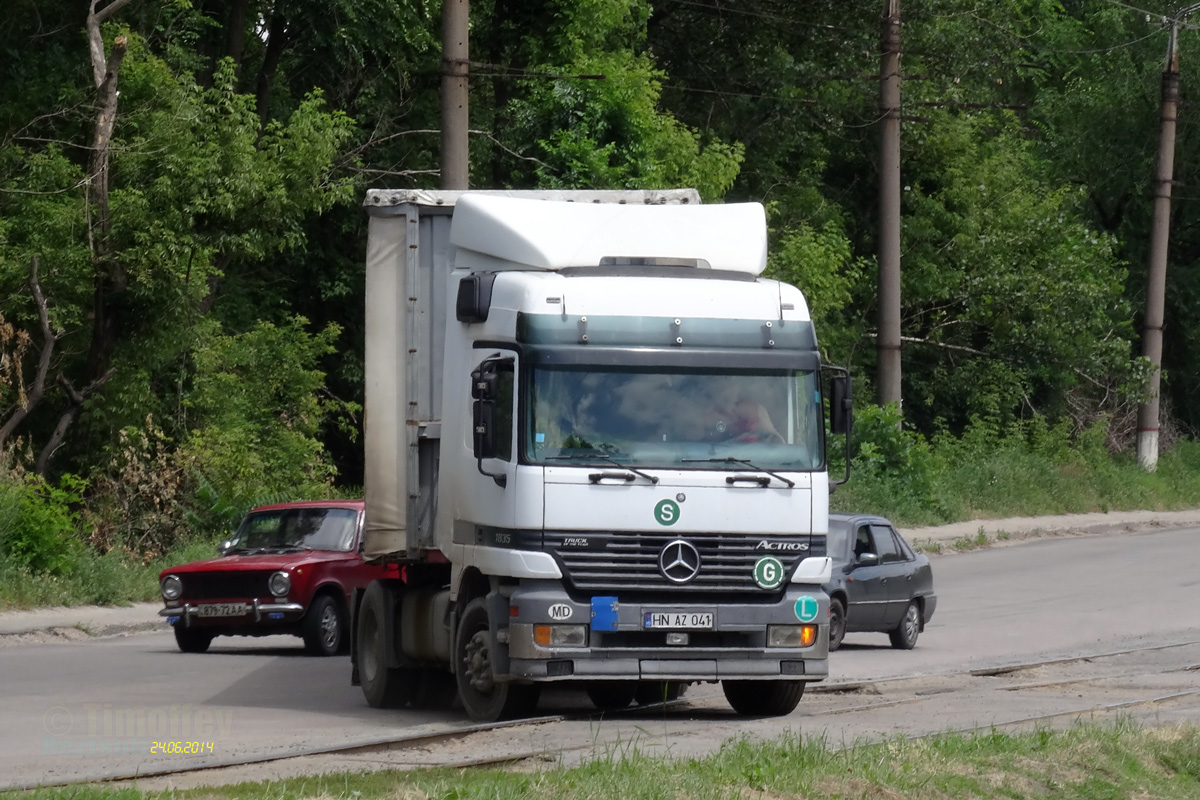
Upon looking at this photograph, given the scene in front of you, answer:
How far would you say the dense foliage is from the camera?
23906mm

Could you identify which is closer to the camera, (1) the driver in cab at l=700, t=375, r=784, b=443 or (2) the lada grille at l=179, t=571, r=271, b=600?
(1) the driver in cab at l=700, t=375, r=784, b=443

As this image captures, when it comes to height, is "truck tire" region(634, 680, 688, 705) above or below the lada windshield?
below

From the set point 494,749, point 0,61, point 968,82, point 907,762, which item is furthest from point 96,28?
point 968,82

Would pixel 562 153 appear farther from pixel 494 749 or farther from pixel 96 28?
pixel 494 749

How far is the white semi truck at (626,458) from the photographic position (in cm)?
1078

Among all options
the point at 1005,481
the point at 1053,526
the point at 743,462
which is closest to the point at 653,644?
the point at 743,462

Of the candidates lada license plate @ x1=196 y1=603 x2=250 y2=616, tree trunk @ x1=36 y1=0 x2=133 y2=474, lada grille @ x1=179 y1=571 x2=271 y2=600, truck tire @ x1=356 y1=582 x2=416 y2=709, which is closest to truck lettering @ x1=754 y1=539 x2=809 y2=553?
truck tire @ x1=356 y1=582 x2=416 y2=709

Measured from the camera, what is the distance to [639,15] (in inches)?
1298

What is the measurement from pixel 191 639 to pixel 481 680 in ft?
23.3

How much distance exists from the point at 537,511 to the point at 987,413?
106 ft

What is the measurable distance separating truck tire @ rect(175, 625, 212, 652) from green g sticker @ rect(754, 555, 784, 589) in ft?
27.0

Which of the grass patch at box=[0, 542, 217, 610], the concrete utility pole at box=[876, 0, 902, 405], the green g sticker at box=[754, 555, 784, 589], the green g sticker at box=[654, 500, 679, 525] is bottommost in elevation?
the grass patch at box=[0, 542, 217, 610]

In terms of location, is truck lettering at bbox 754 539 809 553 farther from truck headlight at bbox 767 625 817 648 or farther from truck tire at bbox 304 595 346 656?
truck tire at bbox 304 595 346 656

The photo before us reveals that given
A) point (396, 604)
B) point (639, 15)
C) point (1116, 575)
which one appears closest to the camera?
point (396, 604)
